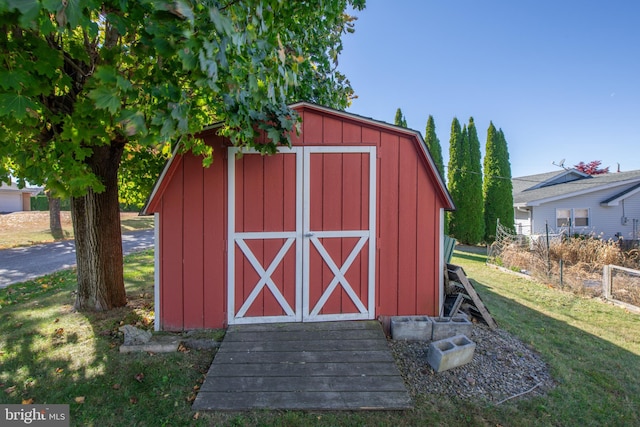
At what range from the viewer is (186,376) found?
110 inches

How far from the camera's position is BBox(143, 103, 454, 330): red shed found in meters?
3.62

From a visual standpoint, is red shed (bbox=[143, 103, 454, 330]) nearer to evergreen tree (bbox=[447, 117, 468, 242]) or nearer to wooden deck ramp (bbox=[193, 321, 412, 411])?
wooden deck ramp (bbox=[193, 321, 412, 411])

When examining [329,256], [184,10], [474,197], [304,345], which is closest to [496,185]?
[474,197]

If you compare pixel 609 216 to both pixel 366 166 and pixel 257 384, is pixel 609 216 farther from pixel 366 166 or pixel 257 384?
pixel 257 384

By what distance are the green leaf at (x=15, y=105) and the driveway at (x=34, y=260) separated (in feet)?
22.6

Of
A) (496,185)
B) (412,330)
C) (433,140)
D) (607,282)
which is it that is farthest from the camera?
(433,140)

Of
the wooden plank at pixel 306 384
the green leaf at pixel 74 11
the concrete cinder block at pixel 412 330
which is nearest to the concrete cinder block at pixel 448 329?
the concrete cinder block at pixel 412 330

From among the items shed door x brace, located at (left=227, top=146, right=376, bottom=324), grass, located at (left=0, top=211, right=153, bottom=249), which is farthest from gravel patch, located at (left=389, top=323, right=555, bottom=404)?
grass, located at (left=0, top=211, right=153, bottom=249)

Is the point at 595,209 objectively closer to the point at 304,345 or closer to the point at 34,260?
the point at 304,345

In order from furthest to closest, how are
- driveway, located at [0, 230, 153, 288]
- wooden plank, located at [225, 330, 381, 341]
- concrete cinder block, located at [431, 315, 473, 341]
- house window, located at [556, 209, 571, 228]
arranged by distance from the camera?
house window, located at [556, 209, 571, 228], driveway, located at [0, 230, 153, 288], concrete cinder block, located at [431, 315, 473, 341], wooden plank, located at [225, 330, 381, 341]

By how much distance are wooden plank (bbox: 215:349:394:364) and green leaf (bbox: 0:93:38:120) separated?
2733 millimetres

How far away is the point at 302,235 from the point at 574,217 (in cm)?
Answer: 1649

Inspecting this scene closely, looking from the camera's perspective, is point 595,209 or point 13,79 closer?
point 13,79

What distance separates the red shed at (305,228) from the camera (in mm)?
3615
